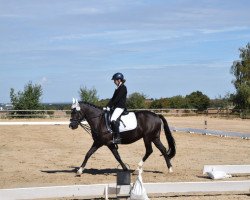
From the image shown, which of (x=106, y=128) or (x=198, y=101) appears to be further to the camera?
(x=198, y=101)

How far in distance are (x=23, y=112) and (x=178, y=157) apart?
29.7 meters

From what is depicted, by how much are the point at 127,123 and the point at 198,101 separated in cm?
4981

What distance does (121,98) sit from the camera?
11242 millimetres

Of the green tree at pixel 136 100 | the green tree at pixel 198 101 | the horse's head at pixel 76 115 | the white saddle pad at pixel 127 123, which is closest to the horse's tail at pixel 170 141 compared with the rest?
the white saddle pad at pixel 127 123

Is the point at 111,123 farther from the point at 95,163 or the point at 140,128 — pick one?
the point at 95,163

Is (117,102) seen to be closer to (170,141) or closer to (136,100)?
(170,141)

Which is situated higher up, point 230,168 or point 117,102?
point 117,102

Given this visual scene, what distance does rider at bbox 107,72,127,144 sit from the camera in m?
11.2

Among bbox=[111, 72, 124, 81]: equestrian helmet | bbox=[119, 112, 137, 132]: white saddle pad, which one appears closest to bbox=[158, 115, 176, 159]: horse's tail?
bbox=[119, 112, 137, 132]: white saddle pad

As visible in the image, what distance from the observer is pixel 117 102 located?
11.3 m

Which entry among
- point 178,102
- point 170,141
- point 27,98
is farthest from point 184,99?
point 170,141

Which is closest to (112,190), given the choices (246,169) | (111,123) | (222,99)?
(111,123)

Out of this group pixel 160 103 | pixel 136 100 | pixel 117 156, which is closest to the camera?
pixel 117 156

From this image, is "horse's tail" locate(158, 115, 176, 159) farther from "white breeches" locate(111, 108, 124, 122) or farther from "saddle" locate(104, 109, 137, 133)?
"white breeches" locate(111, 108, 124, 122)
